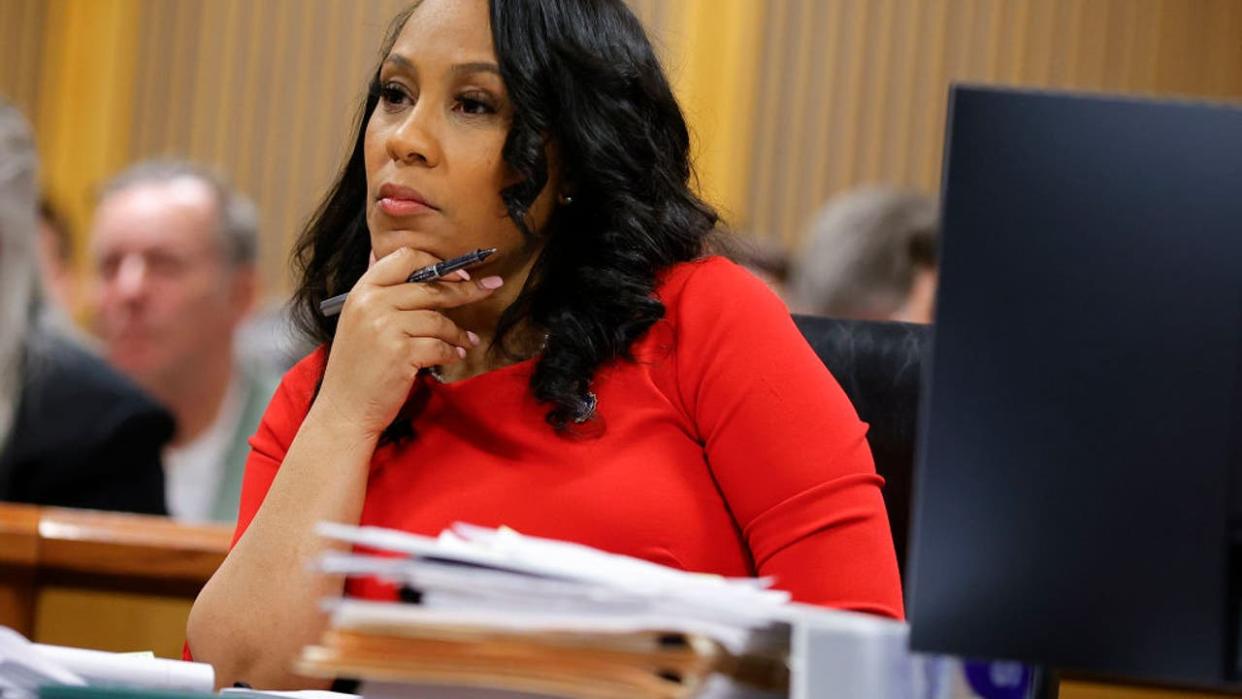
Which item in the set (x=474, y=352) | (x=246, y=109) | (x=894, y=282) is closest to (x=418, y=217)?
(x=474, y=352)

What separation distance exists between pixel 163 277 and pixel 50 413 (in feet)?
2.90

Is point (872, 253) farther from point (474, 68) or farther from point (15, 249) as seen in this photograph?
point (474, 68)

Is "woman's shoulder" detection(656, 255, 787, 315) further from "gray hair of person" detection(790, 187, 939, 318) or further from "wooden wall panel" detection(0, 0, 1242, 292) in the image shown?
"wooden wall panel" detection(0, 0, 1242, 292)

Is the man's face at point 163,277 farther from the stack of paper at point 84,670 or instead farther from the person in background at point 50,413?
the stack of paper at point 84,670

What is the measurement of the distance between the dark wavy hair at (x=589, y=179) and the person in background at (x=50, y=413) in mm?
1261

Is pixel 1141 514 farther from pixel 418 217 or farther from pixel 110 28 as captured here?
pixel 110 28

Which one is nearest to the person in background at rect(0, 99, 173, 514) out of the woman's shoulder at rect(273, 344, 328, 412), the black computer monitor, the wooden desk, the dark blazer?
the dark blazer

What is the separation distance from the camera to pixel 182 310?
3.61m

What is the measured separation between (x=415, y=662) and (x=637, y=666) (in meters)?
0.10

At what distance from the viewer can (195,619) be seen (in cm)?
136

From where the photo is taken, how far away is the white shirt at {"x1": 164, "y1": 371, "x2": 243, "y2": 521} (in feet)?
11.6

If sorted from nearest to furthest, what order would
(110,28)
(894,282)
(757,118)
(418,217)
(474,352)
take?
(418,217) < (474,352) < (894,282) < (757,118) < (110,28)

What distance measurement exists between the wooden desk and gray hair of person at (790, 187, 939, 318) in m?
1.63

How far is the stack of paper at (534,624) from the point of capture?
0.79 metres
